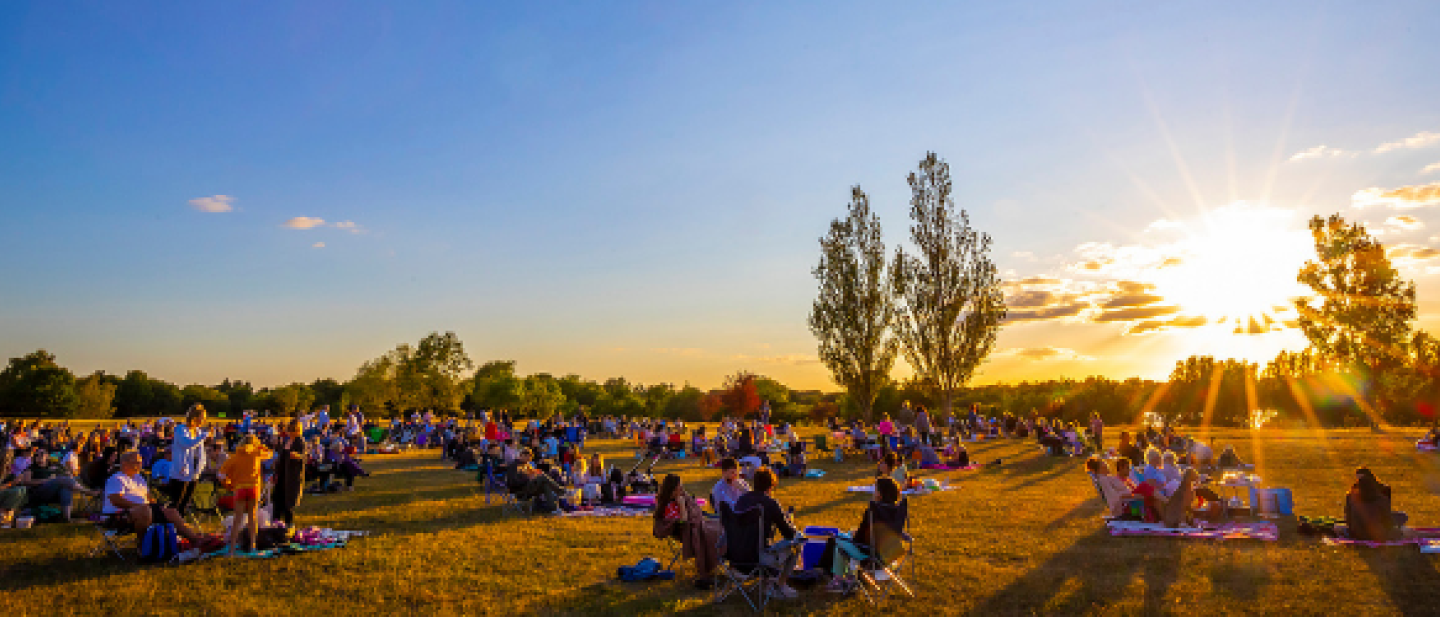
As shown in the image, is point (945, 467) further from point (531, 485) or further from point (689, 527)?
point (689, 527)

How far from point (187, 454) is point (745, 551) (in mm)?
7902

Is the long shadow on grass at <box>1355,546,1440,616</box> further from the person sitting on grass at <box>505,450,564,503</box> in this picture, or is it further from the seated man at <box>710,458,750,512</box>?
the person sitting on grass at <box>505,450,564,503</box>

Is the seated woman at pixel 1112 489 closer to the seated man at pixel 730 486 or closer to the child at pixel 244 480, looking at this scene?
the seated man at pixel 730 486

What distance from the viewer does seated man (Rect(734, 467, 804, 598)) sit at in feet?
23.0

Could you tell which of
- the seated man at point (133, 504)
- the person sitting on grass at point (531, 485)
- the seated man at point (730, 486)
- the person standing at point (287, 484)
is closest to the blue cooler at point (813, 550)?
the seated man at point (730, 486)

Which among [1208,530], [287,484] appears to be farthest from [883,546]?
[287,484]

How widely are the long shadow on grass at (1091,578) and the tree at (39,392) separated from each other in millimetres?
83080

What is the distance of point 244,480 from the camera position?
8805 millimetres

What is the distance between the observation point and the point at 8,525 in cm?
1068

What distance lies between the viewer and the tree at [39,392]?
6619 cm

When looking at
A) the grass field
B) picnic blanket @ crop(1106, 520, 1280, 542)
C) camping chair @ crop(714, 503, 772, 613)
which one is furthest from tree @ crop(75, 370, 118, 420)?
picnic blanket @ crop(1106, 520, 1280, 542)

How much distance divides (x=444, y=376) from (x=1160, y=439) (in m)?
55.4

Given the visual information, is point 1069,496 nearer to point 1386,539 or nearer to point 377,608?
point 1386,539

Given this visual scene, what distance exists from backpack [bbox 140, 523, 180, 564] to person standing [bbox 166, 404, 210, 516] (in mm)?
1559
